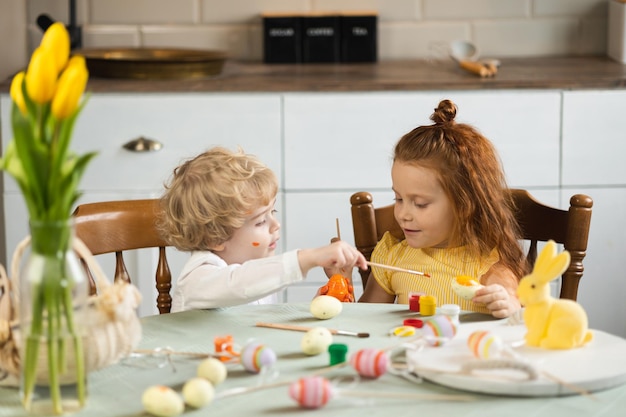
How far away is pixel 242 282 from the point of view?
1.56 m

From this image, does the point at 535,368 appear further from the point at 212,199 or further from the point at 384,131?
the point at 384,131

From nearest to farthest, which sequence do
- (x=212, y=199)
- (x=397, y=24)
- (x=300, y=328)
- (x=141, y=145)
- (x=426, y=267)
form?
(x=300, y=328) → (x=212, y=199) → (x=426, y=267) → (x=141, y=145) → (x=397, y=24)

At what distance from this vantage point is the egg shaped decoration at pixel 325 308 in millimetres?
1501

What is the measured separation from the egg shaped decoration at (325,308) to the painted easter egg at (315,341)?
152mm

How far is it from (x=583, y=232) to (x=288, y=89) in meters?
1.08

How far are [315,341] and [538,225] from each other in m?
0.71

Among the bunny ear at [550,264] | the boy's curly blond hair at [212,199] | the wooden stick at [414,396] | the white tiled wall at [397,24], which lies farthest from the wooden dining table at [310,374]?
the white tiled wall at [397,24]

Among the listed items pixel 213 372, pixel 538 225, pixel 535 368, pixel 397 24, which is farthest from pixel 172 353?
pixel 397 24

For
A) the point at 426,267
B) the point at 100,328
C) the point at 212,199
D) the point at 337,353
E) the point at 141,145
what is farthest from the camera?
the point at 141,145

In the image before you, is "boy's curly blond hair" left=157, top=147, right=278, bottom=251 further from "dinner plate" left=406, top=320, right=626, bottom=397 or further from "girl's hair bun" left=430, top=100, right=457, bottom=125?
"dinner plate" left=406, top=320, right=626, bottom=397

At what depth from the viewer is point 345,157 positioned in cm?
269

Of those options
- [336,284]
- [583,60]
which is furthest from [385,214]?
[583,60]

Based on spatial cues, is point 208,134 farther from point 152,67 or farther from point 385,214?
point 385,214

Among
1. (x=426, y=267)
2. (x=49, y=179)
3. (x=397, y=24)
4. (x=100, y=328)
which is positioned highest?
(x=397, y=24)
